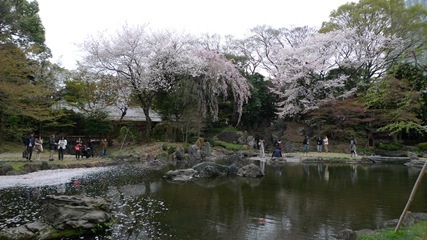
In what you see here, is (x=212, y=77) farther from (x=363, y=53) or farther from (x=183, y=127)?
(x=363, y=53)

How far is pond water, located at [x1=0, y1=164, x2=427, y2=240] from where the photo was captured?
7.68 meters

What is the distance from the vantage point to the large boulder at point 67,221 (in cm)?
691

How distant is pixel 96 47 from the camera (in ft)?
93.0

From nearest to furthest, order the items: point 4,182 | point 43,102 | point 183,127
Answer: point 4,182
point 43,102
point 183,127

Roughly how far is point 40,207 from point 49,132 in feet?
80.6

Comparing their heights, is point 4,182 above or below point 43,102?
below

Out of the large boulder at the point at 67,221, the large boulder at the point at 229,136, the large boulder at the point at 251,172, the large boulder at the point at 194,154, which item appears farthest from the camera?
the large boulder at the point at 229,136

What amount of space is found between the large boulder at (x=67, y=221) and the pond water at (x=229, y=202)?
0.47 meters

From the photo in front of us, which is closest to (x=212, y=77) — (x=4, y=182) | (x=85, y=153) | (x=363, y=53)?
(x=85, y=153)

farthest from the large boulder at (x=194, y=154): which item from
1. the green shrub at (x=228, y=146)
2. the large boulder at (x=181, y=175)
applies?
the large boulder at (x=181, y=175)

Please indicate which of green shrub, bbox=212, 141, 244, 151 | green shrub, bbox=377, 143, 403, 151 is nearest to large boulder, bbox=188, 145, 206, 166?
green shrub, bbox=212, 141, 244, 151

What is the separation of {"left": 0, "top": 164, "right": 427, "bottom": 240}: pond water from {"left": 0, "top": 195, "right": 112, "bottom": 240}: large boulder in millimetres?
465

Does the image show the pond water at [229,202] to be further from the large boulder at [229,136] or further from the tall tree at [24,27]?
the large boulder at [229,136]

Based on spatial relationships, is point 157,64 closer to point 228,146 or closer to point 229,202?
point 228,146
